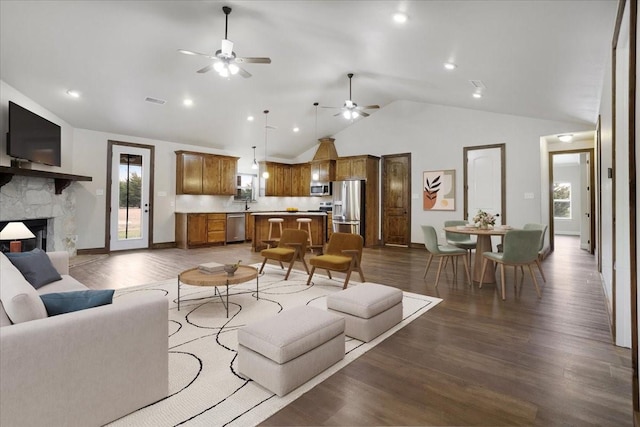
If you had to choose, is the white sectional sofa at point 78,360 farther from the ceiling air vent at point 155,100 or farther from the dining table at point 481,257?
the ceiling air vent at point 155,100

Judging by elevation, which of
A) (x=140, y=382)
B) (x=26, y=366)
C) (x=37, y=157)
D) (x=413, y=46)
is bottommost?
(x=140, y=382)

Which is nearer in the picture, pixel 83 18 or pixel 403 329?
pixel 403 329

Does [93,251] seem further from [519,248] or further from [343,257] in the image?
[519,248]

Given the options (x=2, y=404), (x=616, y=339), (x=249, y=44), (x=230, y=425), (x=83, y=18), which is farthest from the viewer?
(x=249, y=44)

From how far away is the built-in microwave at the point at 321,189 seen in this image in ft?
32.1

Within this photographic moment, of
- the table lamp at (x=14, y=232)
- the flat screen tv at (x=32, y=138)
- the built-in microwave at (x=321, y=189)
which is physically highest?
the flat screen tv at (x=32, y=138)

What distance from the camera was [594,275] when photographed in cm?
514

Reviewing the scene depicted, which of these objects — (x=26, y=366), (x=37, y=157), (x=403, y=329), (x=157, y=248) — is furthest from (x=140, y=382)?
(x=157, y=248)

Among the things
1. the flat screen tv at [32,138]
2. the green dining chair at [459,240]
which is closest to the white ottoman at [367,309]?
the green dining chair at [459,240]

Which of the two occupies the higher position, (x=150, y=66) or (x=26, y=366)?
(x=150, y=66)

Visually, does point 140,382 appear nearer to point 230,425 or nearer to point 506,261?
point 230,425

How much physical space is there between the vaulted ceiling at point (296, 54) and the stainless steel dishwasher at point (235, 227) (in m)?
2.69

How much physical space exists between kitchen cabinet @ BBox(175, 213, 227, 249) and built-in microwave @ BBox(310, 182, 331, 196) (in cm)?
280

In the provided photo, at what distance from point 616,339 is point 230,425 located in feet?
9.88
